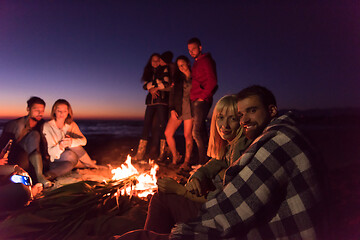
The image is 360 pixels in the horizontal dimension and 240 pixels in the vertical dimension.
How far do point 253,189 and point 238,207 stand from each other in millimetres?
122

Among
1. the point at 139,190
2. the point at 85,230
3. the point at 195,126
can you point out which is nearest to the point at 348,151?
the point at 195,126

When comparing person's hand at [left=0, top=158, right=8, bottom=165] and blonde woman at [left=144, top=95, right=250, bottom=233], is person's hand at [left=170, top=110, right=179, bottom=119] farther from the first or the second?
blonde woman at [left=144, top=95, right=250, bottom=233]

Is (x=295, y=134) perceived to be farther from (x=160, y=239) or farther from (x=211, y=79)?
(x=211, y=79)

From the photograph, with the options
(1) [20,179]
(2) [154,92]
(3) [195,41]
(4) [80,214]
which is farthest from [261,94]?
(2) [154,92]

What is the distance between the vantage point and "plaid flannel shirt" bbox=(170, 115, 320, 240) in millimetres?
1236

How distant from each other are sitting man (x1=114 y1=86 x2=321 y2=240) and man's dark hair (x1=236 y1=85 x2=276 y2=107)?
354 millimetres

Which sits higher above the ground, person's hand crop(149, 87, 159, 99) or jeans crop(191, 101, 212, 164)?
person's hand crop(149, 87, 159, 99)

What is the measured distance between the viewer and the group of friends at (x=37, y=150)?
10.9 ft

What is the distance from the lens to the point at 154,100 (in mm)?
6344

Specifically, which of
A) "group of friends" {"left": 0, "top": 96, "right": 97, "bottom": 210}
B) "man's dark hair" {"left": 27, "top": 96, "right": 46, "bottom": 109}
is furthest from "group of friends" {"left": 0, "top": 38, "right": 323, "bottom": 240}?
"man's dark hair" {"left": 27, "top": 96, "right": 46, "bottom": 109}

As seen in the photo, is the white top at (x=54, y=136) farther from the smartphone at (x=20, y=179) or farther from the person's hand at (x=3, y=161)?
the smartphone at (x=20, y=179)

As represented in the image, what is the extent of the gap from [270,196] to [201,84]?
4235 millimetres

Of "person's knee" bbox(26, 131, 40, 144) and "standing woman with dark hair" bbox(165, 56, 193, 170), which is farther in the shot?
"standing woman with dark hair" bbox(165, 56, 193, 170)

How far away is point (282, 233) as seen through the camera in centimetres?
127
